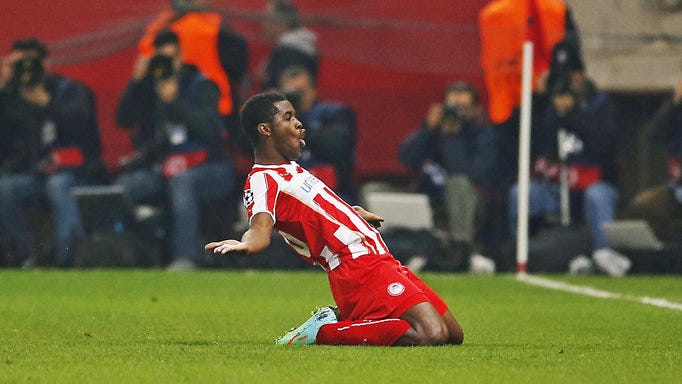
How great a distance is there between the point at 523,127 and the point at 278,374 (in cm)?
980

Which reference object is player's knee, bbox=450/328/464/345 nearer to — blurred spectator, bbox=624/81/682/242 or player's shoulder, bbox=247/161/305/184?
player's shoulder, bbox=247/161/305/184

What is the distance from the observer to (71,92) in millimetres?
16891

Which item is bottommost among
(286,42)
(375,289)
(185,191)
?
(185,191)

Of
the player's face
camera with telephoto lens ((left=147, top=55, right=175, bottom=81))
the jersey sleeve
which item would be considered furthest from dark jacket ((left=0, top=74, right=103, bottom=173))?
the jersey sleeve

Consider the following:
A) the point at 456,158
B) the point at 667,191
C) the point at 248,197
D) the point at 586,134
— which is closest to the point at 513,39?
the point at 586,134

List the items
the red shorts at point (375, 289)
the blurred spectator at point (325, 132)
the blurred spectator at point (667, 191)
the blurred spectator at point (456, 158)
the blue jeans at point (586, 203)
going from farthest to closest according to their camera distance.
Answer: the blurred spectator at point (456, 158) < the blurred spectator at point (325, 132) < the blue jeans at point (586, 203) < the blurred spectator at point (667, 191) < the red shorts at point (375, 289)

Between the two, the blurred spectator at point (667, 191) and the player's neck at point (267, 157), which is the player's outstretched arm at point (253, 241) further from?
the blurred spectator at point (667, 191)

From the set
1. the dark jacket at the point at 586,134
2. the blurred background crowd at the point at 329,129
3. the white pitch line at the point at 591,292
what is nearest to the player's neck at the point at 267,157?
the white pitch line at the point at 591,292

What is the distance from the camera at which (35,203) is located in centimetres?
1661

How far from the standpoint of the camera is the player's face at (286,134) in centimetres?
793

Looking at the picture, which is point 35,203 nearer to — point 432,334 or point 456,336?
point 456,336

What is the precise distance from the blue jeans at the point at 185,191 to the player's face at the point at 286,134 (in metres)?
8.36

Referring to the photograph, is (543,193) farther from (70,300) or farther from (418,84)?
(70,300)

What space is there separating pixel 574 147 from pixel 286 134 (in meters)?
9.16
